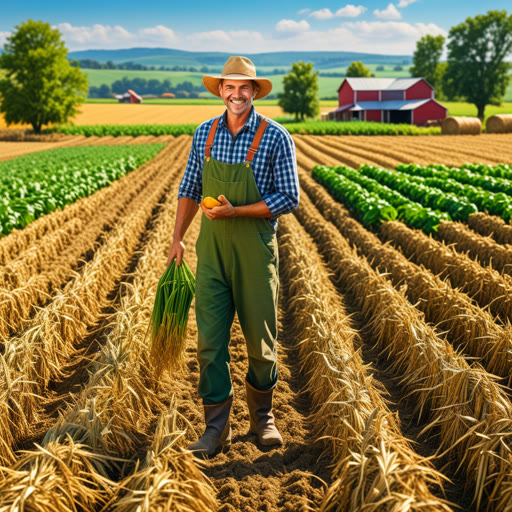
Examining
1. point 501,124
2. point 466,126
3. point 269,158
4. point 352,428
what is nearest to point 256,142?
point 269,158

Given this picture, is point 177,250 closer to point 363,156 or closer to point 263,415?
point 263,415

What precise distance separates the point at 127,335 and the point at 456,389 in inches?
110

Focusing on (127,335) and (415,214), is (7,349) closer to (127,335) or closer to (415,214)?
(127,335)

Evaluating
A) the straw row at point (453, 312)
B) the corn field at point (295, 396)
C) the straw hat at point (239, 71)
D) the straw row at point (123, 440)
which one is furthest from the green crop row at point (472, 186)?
the straw row at point (123, 440)

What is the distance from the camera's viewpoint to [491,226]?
10.1 m

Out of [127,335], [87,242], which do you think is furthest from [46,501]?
[87,242]

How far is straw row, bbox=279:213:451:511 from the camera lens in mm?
2844

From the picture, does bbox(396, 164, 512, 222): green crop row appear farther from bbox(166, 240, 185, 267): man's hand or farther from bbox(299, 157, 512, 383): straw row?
bbox(166, 240, 185, 267): man's hand

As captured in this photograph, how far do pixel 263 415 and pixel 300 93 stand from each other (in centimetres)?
6403

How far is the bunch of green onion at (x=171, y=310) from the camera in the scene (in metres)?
4.27

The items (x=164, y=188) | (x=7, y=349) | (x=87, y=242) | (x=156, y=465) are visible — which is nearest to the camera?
(x=156, y=465)

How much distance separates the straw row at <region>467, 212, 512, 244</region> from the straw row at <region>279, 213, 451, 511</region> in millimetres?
4454

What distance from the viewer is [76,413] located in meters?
3.69

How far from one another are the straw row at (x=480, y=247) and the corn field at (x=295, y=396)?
1.6 inches
